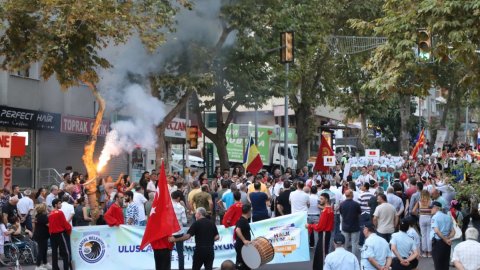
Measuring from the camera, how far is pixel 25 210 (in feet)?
67.8

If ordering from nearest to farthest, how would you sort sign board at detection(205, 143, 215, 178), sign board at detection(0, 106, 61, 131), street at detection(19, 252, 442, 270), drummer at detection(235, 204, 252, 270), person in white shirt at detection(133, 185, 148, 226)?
1. drummer at detection(235, 204, 252, 270)
2. street at detection(19, 252, 442, 270)
3. person in white shirt at detection(133, 185, 148, 226)
4. sign board at detection(0, 106, 61, 131)
5. sign board at detection(205, 143, 215, 178)

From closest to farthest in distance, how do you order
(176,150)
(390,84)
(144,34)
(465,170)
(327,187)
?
1. (390,84)
2. (465,170)
3. (327,187)
4. (144,34)
5. (176,150)

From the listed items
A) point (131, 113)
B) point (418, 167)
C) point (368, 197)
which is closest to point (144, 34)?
point (131, 113)

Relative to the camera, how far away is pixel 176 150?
165 ft

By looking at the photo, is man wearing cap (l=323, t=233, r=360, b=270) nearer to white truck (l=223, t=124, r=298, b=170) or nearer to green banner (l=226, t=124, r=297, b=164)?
white truck (l=223, t=124, r=298, b=170)

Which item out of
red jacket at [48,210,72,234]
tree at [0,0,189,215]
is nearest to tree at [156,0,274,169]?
tree at [0,0,189,215]

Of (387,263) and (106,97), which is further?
(106,97)

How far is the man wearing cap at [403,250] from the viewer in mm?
12953

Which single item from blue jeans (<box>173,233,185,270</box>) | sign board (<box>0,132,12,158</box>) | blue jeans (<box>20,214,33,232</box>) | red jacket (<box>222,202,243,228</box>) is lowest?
blue jeans (<box>173,233,185,270</box>)

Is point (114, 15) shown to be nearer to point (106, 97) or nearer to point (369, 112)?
point (106, 97)

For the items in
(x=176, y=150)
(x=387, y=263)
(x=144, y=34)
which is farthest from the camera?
(x=176, y=150)

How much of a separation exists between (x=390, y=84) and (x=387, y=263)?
4.02 metres

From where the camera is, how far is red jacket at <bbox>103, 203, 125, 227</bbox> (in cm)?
1727

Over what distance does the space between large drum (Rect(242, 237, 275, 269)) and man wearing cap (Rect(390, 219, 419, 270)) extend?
2.54 meters
